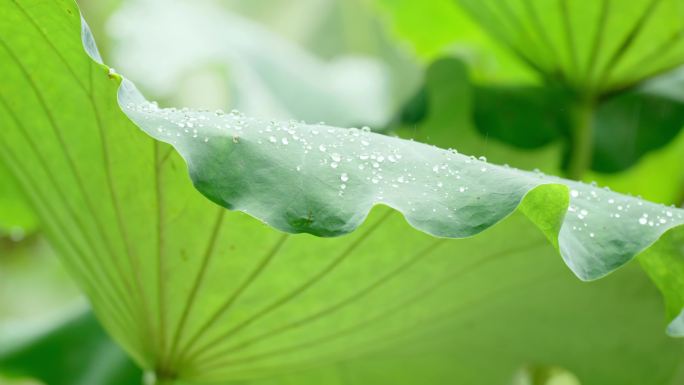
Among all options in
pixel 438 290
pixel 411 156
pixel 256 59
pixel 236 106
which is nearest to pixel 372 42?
pixel 256 59

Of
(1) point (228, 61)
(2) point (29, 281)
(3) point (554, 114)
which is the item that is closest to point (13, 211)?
(1) point (228, 61)

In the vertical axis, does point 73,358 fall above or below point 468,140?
below

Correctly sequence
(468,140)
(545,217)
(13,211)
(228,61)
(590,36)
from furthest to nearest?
1. (228,61)
2. (468,140)
3. (13,211)
4. (590,36)
5. (545,217)

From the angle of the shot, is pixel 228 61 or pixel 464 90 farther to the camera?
pixel 228 61

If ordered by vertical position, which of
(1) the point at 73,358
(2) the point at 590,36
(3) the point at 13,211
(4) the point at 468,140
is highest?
(2) the point at 590,36

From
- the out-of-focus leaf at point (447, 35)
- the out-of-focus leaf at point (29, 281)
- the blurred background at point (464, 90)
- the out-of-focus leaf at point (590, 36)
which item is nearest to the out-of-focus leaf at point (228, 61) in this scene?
the blurred background at point (464, 90)

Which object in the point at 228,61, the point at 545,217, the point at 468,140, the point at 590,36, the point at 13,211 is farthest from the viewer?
the point at 228,61

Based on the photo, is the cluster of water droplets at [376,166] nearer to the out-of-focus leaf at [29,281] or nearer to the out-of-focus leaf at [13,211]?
the out-of-focus leaf at [13,211]

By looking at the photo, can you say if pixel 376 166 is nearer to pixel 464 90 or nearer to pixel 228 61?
pixel 464 90
